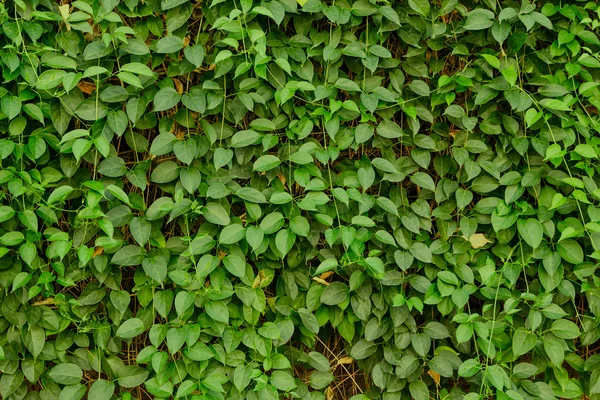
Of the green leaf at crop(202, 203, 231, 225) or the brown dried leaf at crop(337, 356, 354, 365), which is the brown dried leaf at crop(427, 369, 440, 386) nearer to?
the brown dried leaf at crop(337, 356, 354, 365)

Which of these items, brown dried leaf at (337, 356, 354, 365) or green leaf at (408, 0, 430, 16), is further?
brown dried leaf at (337, 356, 354, 365)

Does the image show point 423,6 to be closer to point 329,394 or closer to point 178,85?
point 178,85

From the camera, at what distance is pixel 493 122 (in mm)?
2023

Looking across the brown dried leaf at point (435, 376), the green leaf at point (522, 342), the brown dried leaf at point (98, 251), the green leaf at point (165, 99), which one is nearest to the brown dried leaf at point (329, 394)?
the brown dried leaf at point (435, 376)

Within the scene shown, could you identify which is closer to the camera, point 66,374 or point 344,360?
point 66,374

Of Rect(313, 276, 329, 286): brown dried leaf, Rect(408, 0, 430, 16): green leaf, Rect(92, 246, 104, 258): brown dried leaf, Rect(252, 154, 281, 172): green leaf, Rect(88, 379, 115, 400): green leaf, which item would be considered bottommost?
Rect(88, 379, 115, 400): green leaf

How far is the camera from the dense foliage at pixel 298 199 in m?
1.89

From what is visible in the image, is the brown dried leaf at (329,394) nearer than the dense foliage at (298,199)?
No

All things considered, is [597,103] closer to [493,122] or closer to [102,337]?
[493,122]

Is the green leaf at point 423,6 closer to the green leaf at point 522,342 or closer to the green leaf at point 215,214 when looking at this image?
the green leaf at point 215,214

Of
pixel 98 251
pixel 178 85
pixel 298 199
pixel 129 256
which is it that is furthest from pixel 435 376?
pixel 178 85

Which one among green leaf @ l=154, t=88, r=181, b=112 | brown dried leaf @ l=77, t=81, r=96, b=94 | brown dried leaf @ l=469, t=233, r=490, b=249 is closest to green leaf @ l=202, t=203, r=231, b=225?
green leaf @ l=154, t=88, r=181, b=112

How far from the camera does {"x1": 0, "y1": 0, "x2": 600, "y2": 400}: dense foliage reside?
1.89 metres

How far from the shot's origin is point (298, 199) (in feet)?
6.61
